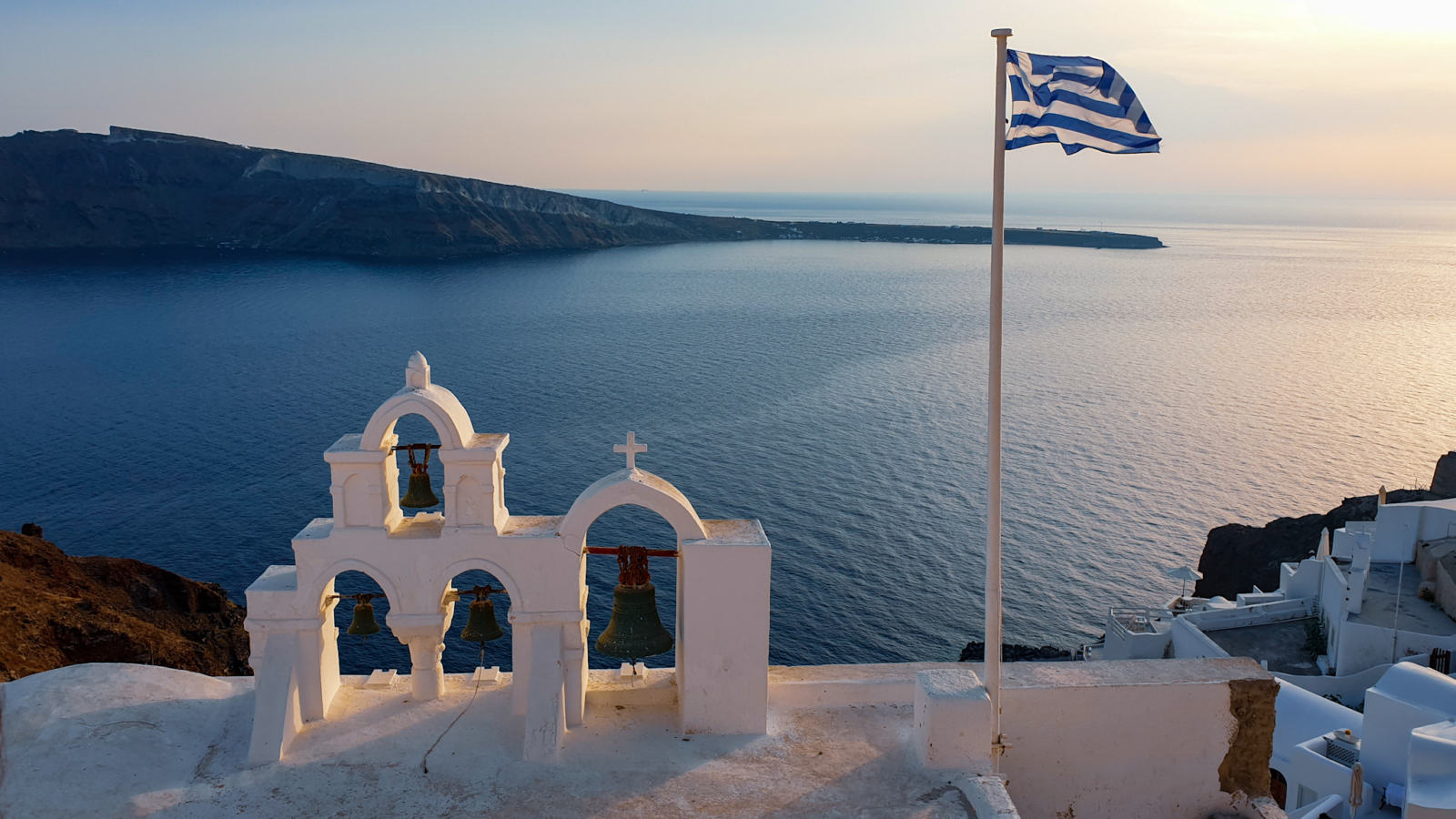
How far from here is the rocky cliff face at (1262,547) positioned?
43.8 metres

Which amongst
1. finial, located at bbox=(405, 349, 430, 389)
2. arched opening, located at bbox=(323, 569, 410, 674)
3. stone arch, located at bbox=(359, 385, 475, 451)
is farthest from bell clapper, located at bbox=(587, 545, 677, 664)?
arched opening, located at bbox=(323, 569, 410, 674)

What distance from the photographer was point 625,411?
2591 inches

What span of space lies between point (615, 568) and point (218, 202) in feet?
463

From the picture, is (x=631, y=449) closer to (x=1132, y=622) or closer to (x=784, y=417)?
(x=1132, y=622)

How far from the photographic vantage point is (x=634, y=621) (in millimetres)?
10398

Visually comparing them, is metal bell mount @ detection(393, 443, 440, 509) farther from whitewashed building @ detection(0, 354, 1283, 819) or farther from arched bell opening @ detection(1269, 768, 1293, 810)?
arched bell opening @ detection(1269, 768, 1293, 810)

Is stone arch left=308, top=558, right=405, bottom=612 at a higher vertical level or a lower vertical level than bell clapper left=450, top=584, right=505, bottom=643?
higher

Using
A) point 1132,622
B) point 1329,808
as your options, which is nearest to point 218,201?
point 1132,622

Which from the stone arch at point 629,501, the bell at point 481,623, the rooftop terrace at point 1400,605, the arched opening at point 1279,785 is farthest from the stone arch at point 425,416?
the rooftop terrace at point 1400,605

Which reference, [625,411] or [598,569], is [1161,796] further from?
[625,411]

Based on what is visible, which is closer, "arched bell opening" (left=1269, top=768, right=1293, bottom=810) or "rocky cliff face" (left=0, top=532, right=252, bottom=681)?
"arched bell opening" (left=1269, top=768, right=1293, bottom=810)

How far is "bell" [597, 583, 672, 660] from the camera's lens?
1033 centimetres

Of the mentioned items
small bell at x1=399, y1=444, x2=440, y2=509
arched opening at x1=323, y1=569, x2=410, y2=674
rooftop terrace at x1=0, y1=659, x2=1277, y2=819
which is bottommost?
arched opening at x1=323, y1=569, x2=410, y2=674

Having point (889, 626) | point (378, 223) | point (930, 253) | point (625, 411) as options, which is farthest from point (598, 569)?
point (930, 253)
